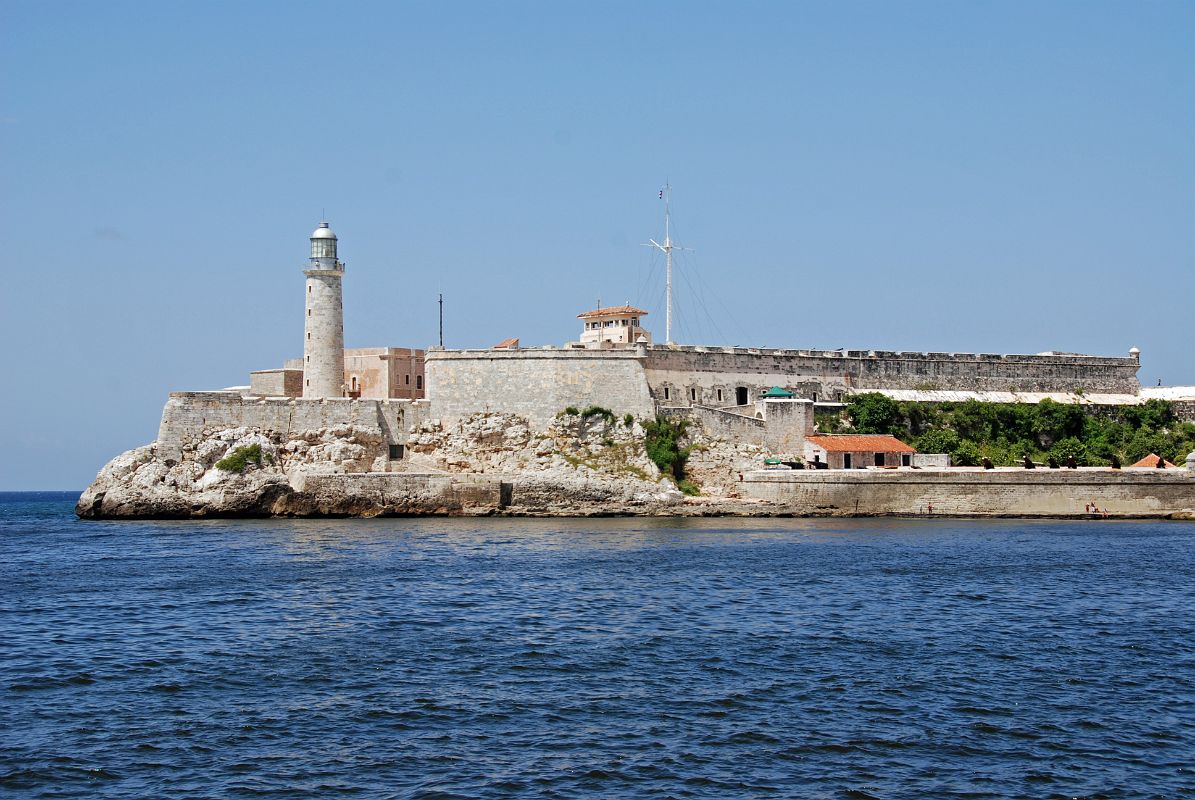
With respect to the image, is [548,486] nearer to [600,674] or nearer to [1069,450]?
[1069,450]

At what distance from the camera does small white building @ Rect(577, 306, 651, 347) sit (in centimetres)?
4338

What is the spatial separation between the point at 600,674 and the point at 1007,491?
24295 millimetres

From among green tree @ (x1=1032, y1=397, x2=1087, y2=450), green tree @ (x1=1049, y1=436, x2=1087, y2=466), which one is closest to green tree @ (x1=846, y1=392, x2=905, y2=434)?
green tree @ (x1=1032, y1=397, x2=1087, y2=450)

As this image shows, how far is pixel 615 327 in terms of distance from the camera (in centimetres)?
4391

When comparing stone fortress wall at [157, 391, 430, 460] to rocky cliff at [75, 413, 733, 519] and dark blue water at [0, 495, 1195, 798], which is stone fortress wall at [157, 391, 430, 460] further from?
dark blue water at [0, 495, 1195, 798]

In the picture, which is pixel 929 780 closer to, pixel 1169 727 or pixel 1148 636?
pixel 1169 727

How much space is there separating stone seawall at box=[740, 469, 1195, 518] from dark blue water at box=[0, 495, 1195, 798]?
893 cm

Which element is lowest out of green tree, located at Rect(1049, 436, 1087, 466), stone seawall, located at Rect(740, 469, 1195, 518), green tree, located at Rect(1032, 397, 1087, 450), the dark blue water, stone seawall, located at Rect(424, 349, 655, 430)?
the dark blue water

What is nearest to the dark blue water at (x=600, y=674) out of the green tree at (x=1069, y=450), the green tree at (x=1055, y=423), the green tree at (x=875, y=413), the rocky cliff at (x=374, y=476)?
the rocky cliff at (x=374, y=476)

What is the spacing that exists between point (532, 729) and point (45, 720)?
4.94m

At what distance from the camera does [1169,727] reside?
12.7 m

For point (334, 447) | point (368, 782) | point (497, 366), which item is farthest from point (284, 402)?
point (368, 782)

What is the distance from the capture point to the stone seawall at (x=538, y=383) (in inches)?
1518

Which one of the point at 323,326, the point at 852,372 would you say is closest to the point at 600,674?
the point at 323,326
